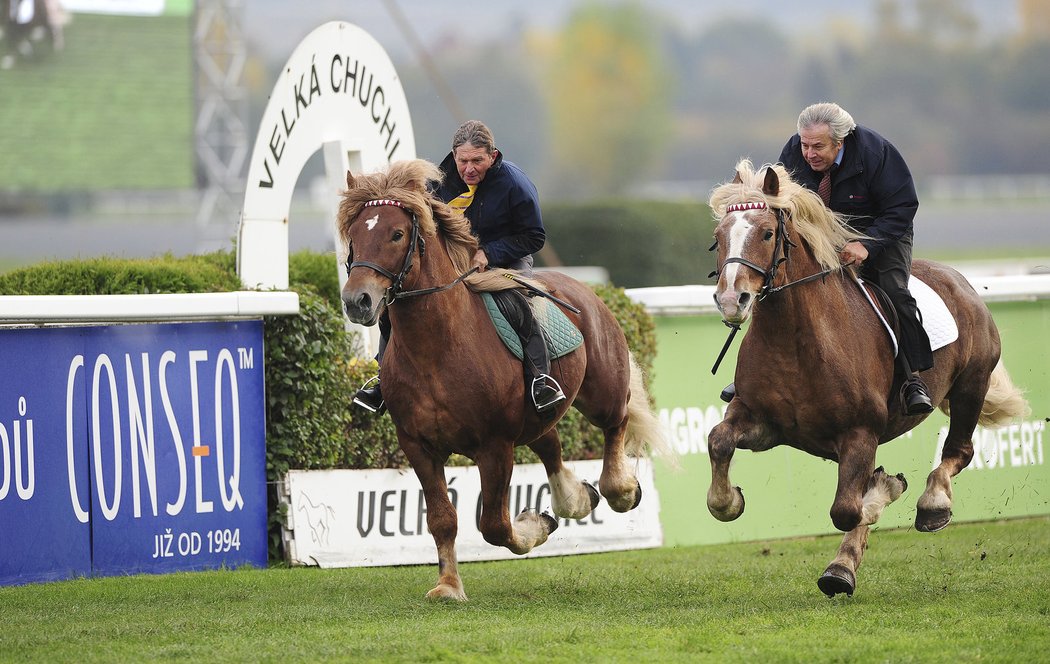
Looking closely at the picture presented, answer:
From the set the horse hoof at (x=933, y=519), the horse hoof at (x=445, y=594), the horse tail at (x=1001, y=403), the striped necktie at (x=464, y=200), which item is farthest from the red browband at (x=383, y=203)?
the horse tail at (x=1001, y=403)

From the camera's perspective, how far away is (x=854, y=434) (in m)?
7.43

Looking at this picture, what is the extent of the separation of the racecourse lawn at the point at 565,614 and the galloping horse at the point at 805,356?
542 mm

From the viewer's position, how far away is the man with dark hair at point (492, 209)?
308 inches

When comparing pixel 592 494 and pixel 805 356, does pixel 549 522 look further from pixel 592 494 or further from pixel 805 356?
pixel 805 356

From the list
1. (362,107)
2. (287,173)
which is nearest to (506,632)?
(287,173)

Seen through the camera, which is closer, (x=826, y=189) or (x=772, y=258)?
(x=772, y=258)

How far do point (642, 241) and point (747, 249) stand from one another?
18.6 metres

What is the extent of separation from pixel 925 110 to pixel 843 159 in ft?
218

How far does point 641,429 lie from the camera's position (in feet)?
30.1

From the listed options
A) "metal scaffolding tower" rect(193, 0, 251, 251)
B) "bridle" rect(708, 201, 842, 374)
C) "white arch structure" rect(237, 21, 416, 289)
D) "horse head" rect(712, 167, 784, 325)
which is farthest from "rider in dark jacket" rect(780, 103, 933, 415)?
Answer: "metal scaffolding tower" rect(193, 0, 251, 251)

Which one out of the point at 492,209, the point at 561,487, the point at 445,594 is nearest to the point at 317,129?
the point at 492,209

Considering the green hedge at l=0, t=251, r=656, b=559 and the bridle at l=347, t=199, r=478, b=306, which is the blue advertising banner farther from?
the bridle at l=347, t=199, r=478, b=306

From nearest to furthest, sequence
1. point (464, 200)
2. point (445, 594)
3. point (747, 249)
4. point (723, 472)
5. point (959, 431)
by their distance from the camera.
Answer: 1. point (747, 249)
2. point (445, 594)
3. point (723, 472)
4. point (464, 200)
5. point (959, 431)

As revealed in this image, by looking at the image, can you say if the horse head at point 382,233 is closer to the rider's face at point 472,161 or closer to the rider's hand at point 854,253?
the rider's face at point 472,161
